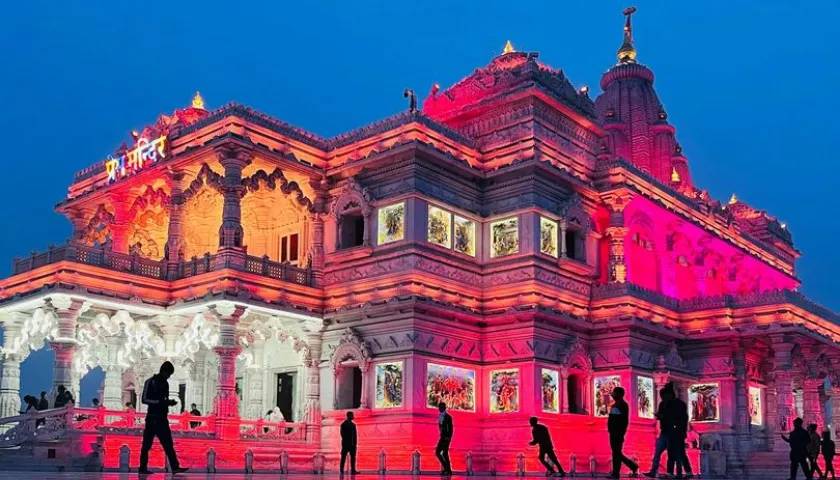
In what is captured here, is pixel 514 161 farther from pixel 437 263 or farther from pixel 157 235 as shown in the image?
pixel 157 235

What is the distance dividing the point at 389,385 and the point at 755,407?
17.7 meters

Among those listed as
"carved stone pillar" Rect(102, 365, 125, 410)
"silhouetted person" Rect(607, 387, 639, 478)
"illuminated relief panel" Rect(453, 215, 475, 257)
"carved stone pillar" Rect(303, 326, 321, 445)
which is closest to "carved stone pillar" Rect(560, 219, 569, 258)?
"illuminated relief panel" Rect(453, 215, 475, 257)

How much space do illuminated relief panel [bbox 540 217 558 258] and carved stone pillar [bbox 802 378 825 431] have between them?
13.8 m

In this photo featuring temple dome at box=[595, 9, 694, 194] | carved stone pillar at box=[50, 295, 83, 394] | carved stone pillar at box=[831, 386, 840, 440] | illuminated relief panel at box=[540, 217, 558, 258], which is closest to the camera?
carved stone pillar at box=[50, 295, 83, 394]

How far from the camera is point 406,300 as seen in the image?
31406 millimetres

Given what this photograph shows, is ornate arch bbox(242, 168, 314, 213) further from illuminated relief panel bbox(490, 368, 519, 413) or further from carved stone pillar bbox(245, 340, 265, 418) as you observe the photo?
illuminated relief panel bbox(490, 368, 519, 413)

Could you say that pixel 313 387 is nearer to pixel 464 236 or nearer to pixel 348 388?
pixel 348 388

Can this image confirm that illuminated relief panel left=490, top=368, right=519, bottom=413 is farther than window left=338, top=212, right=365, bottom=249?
Answer: No

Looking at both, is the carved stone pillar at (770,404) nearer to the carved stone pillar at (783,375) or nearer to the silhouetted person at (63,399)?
the carved stone pillar at (783,375)

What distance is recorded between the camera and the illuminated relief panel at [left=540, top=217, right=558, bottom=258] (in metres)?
34.9

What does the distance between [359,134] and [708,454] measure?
56.1 ft

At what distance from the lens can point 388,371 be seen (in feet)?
105

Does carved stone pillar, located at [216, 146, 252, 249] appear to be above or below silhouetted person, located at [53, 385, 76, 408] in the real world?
above

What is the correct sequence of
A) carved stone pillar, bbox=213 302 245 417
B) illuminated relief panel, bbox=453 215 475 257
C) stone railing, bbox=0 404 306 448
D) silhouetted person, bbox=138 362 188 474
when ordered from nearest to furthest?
1. silhouetted person, bbox=138 362 188 474
2. stone railing, bbox=0 404 306 448
3. carved stone pillar, bbox=213 302 245 417
4. illuminated relief panel, bbox=453 215 475 257
